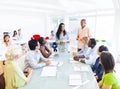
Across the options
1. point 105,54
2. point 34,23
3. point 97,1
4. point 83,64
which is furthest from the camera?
point 34,23

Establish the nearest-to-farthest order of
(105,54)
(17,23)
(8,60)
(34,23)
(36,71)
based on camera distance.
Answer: (105,54) → (8,60) → (36,71) → (17,23) → (34,23)

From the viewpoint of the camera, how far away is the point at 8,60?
2.06m

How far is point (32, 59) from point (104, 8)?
14.6ft

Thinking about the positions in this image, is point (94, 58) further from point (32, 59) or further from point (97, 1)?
point (97, 1)

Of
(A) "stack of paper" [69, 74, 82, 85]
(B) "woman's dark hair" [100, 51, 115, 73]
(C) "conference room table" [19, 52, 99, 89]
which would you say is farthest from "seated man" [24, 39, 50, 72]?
(B) "woman's dark hair" [100, 51, 115, 73]

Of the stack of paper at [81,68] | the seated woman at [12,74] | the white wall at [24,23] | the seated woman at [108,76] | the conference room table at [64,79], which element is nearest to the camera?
the seated woman at [108,76]

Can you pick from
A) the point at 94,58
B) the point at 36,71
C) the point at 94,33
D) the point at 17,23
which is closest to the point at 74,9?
the point at 94,33

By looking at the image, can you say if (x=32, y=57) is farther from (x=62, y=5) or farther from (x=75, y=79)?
(x=62, y=5)

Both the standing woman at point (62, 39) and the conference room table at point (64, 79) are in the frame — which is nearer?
the conference room table at point (64, 79)

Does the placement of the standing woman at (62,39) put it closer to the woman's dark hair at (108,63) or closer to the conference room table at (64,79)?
the conference room table at (64,79)

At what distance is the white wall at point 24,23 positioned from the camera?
7.66m

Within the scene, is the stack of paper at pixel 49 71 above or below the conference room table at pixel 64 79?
above

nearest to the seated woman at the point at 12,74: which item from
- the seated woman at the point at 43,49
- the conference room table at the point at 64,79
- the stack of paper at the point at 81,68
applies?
the conference room table at the point at 64,79

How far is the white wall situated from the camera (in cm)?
766
